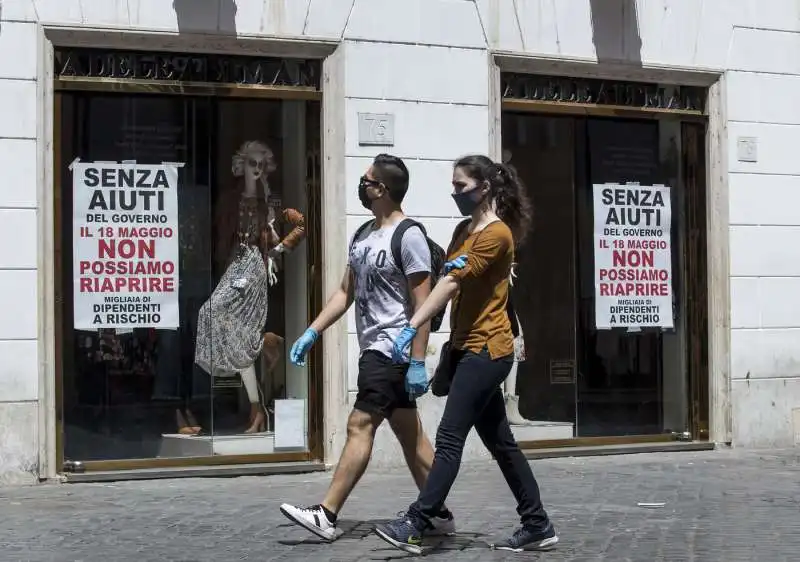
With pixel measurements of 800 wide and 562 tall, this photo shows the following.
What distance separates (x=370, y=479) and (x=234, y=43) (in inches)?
129

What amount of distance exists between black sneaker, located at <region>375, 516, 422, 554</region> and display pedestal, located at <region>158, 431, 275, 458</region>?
4.36 meters

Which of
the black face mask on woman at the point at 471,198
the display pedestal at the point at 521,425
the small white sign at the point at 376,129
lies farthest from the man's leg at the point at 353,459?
the display pedestal at the point at 521,425

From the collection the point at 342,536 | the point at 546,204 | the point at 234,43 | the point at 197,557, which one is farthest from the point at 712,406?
the point at 197,557

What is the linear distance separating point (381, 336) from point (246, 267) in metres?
4.18

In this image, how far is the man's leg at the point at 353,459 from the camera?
7902mm

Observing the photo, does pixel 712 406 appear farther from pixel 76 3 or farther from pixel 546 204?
pixel 76 3

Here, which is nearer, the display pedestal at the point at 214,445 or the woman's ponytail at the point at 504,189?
the woman's ponytail at the point at 504,189

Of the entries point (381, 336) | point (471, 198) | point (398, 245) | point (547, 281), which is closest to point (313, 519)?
point (381, 336)

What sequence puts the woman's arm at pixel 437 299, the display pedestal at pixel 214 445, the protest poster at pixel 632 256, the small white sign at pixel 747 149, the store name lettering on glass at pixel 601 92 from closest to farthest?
the woman's arm at pixel 437 299, the display pedestal at pixel 214 445, the store name lettering on glass at pixel 601 92, the protest poster at pixel 632 256, the small white sign at pixel 747 149

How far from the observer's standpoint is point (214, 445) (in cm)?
1183

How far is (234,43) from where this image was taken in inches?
459

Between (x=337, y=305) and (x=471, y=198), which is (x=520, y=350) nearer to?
(x=337, y=305)

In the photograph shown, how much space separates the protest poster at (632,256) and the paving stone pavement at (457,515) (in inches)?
60.2

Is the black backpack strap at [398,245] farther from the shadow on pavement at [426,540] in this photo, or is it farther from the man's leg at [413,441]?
the shadow on pavement at [426,540]
